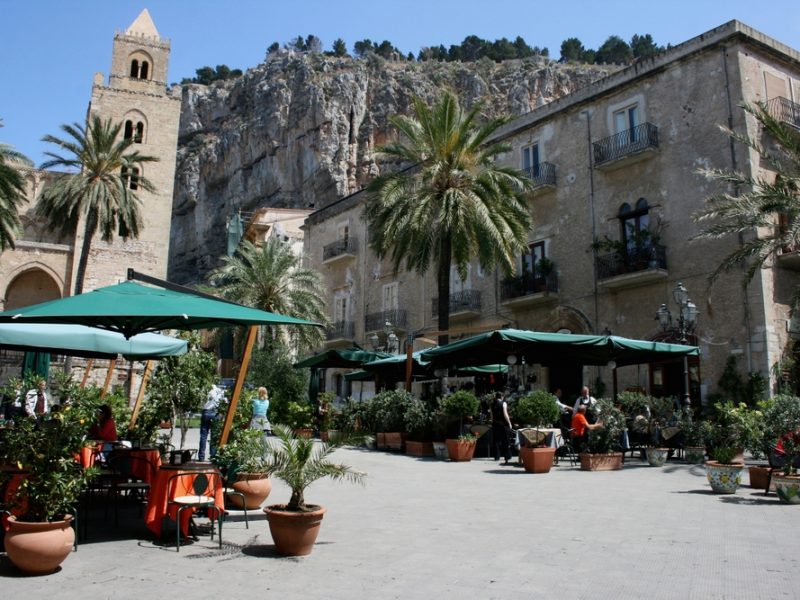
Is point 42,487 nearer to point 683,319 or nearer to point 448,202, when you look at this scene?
point 683,319

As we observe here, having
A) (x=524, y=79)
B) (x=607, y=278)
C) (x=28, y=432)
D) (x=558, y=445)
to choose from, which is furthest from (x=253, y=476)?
(x=524, y=79)

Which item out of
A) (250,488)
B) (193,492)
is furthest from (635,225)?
(193,492)

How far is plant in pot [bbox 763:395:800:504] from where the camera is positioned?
28.4ft

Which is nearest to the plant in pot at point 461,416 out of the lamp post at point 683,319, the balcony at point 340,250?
the lamp post at point 683,319

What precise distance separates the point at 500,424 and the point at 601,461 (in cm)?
250

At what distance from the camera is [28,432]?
17.5ft

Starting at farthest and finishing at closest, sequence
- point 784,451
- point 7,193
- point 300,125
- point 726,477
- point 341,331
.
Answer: point 300,125, point 341,331, point 7,193, point 726,477, point 784,451

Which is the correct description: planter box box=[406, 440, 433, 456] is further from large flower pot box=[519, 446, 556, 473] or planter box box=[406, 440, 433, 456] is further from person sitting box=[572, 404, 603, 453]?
large flower pot box=[519, 446, 556, 473]

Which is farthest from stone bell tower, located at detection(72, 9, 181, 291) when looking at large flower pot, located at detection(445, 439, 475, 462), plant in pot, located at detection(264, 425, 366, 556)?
plant in pot, located at detection(264, 425, 366, 556)

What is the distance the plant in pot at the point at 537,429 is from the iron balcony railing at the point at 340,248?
73.0ft

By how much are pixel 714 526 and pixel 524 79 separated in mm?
76382

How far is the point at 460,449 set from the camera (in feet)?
47.7

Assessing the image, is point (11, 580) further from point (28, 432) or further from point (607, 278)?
point (607, 278)

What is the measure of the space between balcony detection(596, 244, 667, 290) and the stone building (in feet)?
0.15
